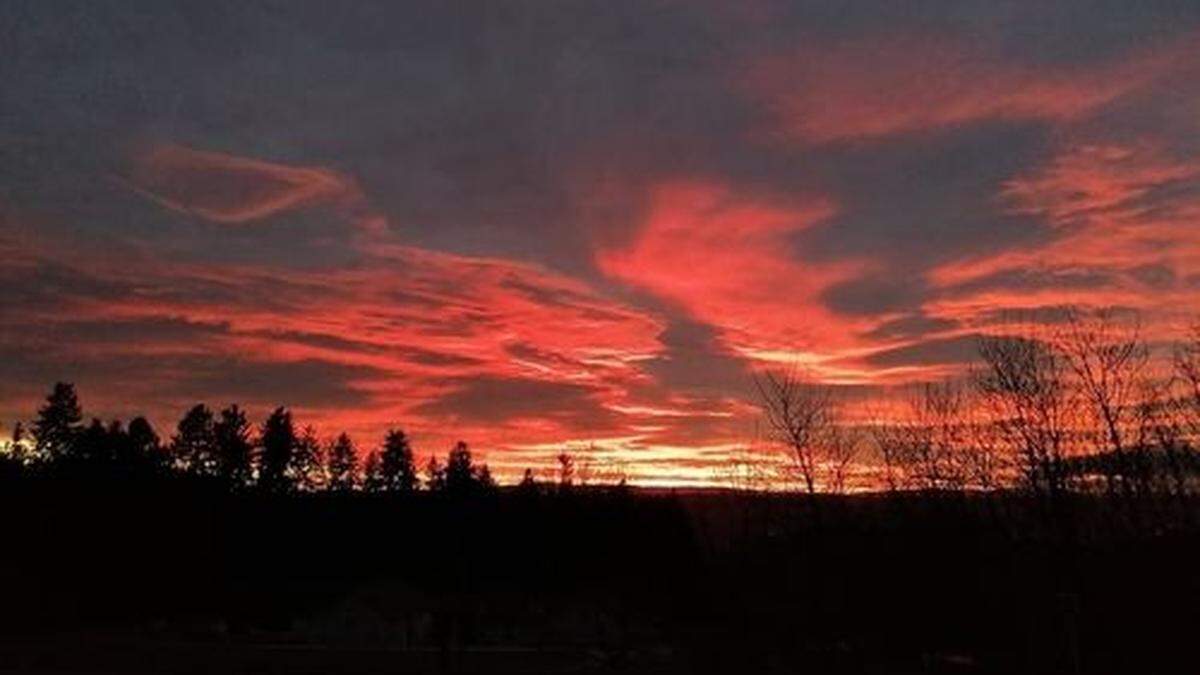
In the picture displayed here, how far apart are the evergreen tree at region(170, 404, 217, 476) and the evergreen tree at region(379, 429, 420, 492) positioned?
89.8ft

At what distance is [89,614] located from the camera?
9206 centimetres

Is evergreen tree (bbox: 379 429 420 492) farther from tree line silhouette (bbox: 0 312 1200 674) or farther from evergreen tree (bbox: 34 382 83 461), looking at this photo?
evergreen tree (bbox: 34 382 83 461)

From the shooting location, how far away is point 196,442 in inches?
5330

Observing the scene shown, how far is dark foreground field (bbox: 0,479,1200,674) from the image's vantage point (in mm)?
31266

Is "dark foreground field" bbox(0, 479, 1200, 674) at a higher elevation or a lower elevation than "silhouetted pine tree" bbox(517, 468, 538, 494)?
lower

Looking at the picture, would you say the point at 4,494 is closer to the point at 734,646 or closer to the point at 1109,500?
the point at 734,646

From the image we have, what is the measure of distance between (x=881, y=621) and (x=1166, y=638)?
9.74m

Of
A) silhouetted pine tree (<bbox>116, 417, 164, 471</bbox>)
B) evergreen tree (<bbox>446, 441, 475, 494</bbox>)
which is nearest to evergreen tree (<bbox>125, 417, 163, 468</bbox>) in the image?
silhouetted pine tree (<bbox>116, 417, 164, 471</bbox>)

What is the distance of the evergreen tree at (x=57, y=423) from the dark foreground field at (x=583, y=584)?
58.7 feet

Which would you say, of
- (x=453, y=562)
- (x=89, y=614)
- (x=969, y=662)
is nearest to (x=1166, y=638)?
(x=969, y=662)

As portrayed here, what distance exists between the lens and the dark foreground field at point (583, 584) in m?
31.3

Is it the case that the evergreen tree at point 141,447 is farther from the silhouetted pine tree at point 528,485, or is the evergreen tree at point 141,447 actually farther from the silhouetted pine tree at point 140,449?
the silhouetted pine tree at point 528,485

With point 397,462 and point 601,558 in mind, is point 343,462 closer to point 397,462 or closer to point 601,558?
point 397,462

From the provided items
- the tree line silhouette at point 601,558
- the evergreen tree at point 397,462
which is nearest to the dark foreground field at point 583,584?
the tree line silhouette at point 601,558
